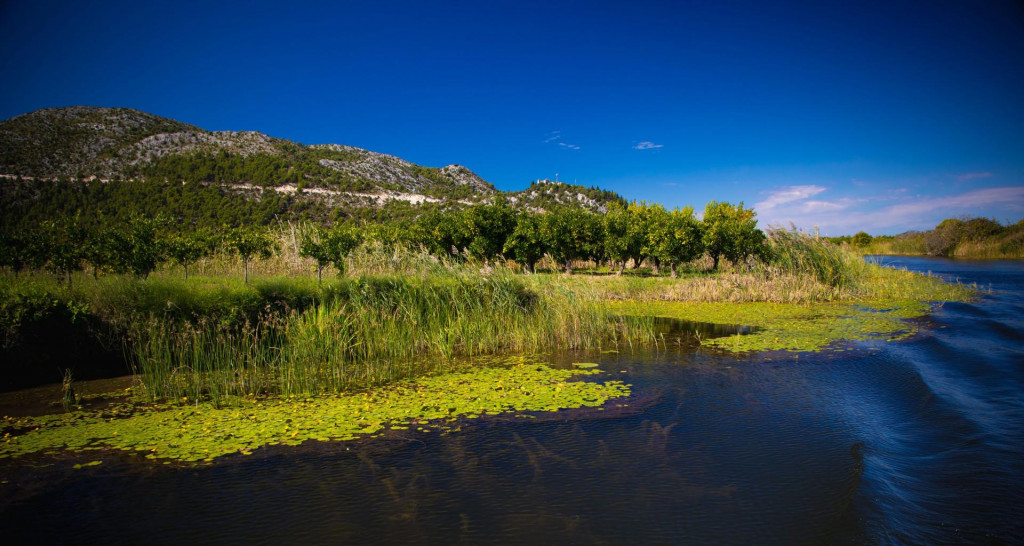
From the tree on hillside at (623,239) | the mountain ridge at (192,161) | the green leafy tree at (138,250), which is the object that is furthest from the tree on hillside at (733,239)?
the mountain ridge at (192,161)

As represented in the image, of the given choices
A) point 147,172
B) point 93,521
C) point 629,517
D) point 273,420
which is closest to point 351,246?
point 273,420

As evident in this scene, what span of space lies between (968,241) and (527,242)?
48.5m

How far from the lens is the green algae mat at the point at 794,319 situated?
12.1m

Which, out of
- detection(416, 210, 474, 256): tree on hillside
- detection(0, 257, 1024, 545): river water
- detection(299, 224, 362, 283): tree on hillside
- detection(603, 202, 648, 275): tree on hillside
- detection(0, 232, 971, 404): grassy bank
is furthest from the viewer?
detection(416, 210, 474, 256): tree on hillside

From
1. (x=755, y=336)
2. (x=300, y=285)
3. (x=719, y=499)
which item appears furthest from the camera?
(x=755, y=336)

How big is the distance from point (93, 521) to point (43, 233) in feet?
33.0

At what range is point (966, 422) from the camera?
6.94 metres

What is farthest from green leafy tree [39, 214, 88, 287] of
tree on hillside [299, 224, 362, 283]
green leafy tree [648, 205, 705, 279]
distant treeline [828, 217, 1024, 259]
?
distant treeline [828, 217, 1024, 259]

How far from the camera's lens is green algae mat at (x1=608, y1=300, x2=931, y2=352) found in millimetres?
12102

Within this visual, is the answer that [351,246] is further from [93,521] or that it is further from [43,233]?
[93,521]

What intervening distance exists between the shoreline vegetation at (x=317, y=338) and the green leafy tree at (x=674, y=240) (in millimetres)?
9405

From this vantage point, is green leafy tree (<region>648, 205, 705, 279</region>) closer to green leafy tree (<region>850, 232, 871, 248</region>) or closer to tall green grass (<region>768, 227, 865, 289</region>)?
tall green grass (<region>768, 227, 865, 289</region>)

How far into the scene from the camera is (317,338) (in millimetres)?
8945

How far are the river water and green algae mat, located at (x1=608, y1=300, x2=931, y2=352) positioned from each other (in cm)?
415
